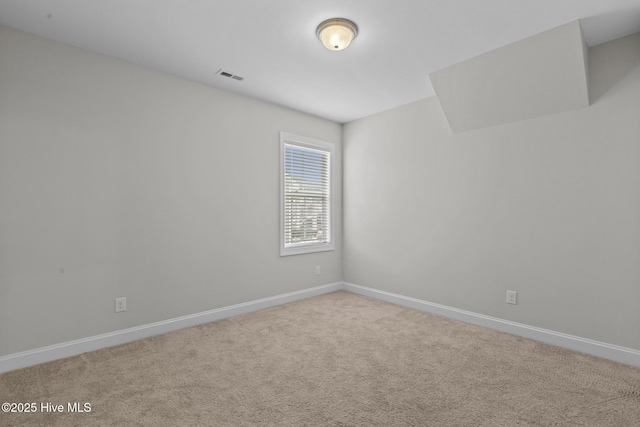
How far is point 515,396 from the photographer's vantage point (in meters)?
2.00

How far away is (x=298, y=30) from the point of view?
7.77 ft

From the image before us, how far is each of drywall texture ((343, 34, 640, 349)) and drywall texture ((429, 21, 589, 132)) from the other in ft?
0.40

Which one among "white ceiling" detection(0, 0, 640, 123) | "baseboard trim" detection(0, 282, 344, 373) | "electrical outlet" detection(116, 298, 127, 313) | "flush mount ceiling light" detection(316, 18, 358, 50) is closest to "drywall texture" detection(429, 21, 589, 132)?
"white ceiling" detection(0, 0, 640, 123)

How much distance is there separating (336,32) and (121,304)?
9.61 feet

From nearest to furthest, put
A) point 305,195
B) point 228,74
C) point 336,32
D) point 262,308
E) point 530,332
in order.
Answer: point 336,32
point 530,332
point 228,74
point 262,308
point 305,195

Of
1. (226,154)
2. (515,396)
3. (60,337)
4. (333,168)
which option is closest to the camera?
(515,396)

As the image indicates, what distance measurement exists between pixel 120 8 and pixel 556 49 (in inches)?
128

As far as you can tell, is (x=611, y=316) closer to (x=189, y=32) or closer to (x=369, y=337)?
(x=369, y=337)

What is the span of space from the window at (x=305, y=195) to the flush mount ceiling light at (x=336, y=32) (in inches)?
69.1

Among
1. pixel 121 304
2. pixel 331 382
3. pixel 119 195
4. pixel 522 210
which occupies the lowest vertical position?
pixel 331 382

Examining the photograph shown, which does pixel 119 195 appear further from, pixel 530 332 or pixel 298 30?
pixel 530 332

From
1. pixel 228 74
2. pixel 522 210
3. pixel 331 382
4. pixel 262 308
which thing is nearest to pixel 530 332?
pixel 522 210

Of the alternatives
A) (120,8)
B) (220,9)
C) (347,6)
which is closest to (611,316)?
(347,6)

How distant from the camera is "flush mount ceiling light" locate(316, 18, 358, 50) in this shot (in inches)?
88.6
